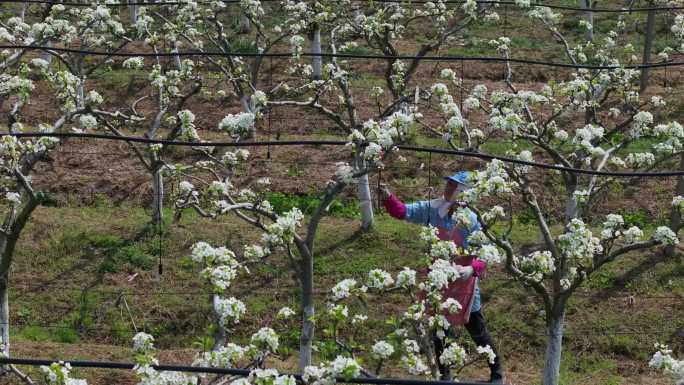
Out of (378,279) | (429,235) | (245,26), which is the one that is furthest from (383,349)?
(245,26)

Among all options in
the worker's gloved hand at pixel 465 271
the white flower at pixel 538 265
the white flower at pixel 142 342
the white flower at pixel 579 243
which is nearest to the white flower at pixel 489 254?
the worker's gloved hand at pixel 465 271

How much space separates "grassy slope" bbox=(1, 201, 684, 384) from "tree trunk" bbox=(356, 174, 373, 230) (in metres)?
0.16

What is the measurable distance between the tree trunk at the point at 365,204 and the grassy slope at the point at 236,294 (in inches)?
6.2

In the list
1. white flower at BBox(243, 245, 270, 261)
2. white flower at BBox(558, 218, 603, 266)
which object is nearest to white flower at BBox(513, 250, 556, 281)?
white flower at BBox(558, 218, 603, 266)

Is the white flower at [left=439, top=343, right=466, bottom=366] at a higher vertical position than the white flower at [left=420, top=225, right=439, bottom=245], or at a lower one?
lower

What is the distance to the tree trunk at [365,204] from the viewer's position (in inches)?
563

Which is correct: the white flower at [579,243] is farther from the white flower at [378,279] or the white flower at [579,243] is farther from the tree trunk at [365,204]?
the tree trunk at [365,204]

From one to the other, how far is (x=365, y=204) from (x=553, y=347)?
4.97 m

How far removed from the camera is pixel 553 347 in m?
10.0

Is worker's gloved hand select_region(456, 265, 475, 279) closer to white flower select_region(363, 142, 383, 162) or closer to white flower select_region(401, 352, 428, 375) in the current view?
white flower select_region(363, 142, 383, 162)

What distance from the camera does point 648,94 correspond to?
18375mm

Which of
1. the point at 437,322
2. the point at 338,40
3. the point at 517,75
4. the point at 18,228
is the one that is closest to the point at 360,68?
the point at 338,40

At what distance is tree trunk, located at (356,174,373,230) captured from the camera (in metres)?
14.3

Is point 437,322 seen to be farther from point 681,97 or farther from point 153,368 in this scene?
point 681,97
